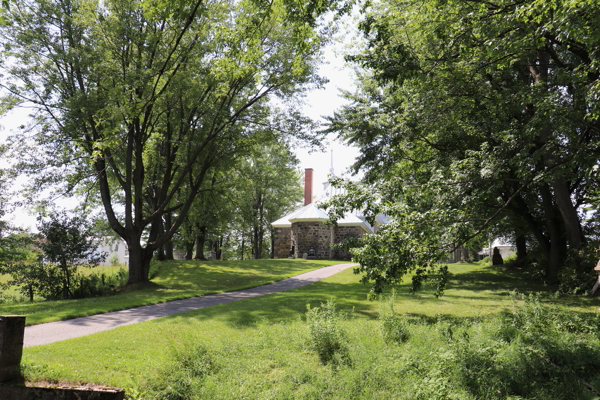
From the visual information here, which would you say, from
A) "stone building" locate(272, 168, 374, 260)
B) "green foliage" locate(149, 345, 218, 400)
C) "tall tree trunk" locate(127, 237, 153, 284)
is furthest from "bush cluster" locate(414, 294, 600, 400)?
Result: "stone building" locate(272, 168, 374, 260)

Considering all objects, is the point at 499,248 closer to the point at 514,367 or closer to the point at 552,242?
the point at 552,242

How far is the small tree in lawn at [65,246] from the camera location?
Result: 625 inches


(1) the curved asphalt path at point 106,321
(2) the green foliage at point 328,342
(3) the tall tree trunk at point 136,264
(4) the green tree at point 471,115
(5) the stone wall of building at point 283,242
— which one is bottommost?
(1) the curved asphalt path at point 106,321

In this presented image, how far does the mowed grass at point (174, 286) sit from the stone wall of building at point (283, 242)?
29.2ft

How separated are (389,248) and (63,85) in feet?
50.7

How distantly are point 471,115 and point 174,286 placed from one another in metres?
14.4

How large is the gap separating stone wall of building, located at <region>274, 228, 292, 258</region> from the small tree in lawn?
2135 cm

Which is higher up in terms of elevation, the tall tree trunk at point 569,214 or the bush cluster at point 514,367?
the tall tree trunk at point 569,214

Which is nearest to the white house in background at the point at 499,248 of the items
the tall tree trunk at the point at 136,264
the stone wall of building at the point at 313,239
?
the stone wall of building at the point at 313,239

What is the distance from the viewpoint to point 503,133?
10.2m

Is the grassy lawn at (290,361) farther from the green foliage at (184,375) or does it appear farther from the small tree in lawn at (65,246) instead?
the small tree in lawn at (65,246)

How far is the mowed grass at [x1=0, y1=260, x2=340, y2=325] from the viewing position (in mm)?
11328

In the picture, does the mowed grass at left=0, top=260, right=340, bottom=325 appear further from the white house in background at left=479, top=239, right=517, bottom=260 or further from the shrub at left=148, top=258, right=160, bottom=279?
the white house in background at left=479, top=239, right=517, bottom=260

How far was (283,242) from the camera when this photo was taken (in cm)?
3712
